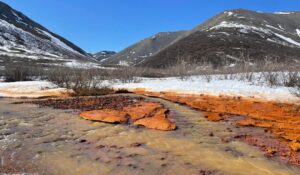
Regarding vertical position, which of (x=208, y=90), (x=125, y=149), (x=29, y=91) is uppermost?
(x=208, y=90)

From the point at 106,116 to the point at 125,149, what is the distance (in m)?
2.39

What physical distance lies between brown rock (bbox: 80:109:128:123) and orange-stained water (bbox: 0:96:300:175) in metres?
0.26

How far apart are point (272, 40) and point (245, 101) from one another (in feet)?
288

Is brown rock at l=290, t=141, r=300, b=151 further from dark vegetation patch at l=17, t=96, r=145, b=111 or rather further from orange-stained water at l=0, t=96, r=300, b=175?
dark vegetation patch at l=17, t=96, r=145, b=111

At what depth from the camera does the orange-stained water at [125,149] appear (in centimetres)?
518

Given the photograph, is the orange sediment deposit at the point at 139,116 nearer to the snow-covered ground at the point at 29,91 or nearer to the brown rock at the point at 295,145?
the brown rock at the point at 295,145

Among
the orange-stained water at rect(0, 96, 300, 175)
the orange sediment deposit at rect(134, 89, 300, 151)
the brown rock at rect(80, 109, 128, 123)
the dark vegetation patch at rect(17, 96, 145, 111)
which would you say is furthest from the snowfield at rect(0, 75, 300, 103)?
the brown rock at rect(80, 109, 128, 123)

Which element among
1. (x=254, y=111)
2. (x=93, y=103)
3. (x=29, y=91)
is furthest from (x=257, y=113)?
(x=29, y=91)

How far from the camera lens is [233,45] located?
261 feet

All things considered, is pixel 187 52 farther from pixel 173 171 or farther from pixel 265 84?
pixel 173 171

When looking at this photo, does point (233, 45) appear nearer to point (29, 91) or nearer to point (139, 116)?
point (29, 91)

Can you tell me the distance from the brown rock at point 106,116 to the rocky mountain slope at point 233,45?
51.9 meters

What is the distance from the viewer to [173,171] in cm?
505

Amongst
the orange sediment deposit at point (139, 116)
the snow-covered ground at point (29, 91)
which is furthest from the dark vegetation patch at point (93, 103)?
the snow-covered ground at point (29, 91)
